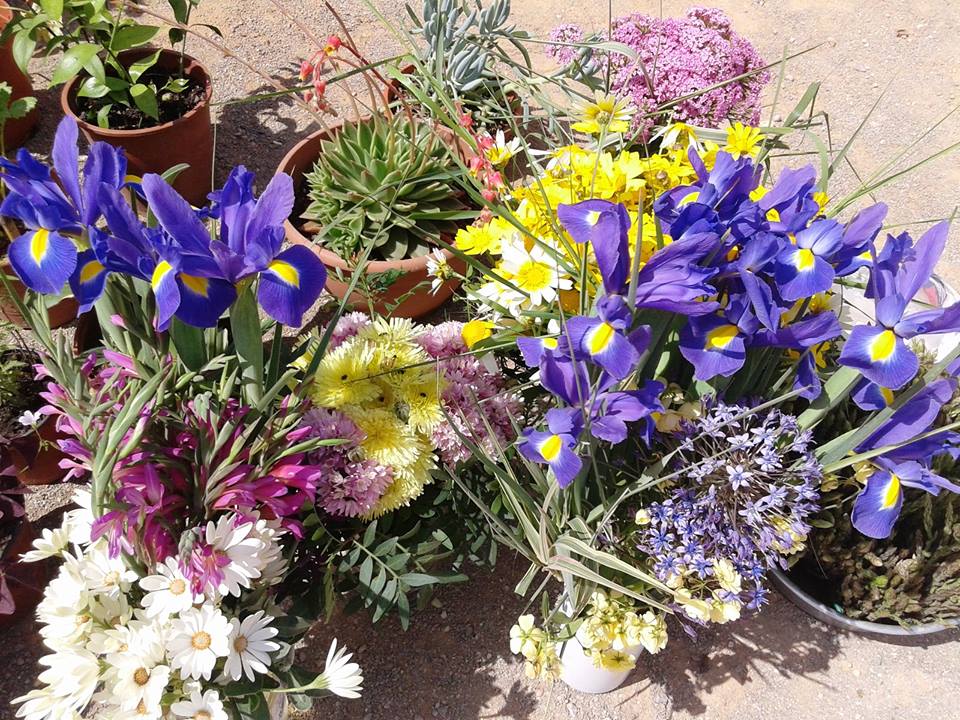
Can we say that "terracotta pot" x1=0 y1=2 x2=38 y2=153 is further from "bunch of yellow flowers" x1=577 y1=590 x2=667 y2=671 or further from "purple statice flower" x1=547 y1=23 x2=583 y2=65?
"bunch of yellow flowers" x1=577 y1=590 x2=667 y2=671

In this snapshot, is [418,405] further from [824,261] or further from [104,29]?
[104,29]

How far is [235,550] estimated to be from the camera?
1179mm

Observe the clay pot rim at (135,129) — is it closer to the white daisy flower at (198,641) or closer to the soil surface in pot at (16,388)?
the soil surface in pot at (16,388)

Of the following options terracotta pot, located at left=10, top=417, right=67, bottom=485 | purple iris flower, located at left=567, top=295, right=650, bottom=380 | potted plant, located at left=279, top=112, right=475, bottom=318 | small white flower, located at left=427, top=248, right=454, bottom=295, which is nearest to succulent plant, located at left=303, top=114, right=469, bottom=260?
potted plant, located at left=279, top=112, right=475, bottom=318

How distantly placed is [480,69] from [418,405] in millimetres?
1577

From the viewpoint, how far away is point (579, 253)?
1.29 m

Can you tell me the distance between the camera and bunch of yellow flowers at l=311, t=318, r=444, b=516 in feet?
4.65

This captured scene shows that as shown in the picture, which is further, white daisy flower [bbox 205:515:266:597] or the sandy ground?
the sandy ground

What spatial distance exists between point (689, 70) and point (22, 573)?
2351 millimetres

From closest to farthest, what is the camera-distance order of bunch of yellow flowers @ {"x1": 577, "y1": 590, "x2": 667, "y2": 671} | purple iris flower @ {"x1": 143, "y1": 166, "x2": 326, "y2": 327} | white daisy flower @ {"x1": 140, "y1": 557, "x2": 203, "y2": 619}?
purple iris flower @ {"x1": 143, "y1": 166, "x2": 326, "y2": 327} → white daisy flower @ {"x1": 140, "y1": 557, "x2": 203, "y2": 619} → bunch of yellow flowers @ {"x1": 577, "y1": 590, "x2": 667, "y2": 671}

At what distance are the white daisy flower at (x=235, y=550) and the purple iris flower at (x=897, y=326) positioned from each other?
960mm

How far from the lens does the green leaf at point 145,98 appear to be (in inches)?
94.3

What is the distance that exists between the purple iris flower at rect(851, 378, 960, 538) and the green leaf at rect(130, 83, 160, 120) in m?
2.29

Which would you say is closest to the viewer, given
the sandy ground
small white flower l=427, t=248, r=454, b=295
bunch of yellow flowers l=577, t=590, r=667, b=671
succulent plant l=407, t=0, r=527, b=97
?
bunch of yellow flowers l=577, t=590, r=667, b=671
